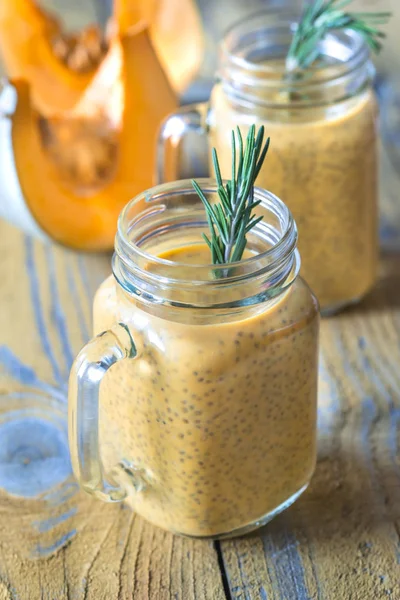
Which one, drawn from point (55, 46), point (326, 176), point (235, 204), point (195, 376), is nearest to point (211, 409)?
point (195, 376)

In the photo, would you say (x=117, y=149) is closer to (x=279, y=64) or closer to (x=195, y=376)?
(x=279, y=64)

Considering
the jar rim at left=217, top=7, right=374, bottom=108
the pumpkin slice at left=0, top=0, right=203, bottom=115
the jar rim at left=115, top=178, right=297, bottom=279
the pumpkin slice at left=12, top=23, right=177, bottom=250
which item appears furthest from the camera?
the pumpkin slice at left=0, top=0, right=203, bottom=115

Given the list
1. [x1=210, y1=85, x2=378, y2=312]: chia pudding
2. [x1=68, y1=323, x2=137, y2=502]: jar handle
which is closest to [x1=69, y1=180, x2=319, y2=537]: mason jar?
[x1=68, y1=323, x2=137, y2=502]: jar handle

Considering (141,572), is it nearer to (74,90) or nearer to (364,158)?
(364,158)

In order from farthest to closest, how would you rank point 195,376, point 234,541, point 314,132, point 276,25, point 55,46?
point 55,46 → point 276,25 → point 314,132 → point 234,541 → point 195,376

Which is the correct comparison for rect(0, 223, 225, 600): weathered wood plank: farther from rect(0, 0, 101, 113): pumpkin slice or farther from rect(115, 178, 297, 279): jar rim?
rect(0, 0, 101, 113): pumpkin slice

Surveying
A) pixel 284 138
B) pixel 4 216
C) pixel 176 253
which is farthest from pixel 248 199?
pixel 4 216

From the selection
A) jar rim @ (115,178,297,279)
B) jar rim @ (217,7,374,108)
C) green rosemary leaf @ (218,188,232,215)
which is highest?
green rosemary leaf @ (218,188,232,215)
